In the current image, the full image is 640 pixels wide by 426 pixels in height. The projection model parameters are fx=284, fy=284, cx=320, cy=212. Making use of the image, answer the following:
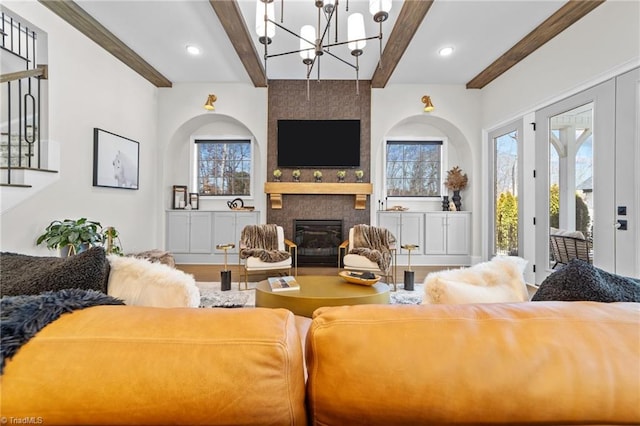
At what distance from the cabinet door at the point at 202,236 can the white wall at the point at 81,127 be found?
0.73 meters

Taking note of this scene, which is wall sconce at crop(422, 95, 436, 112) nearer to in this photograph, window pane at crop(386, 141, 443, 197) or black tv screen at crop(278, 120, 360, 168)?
window pane at crop(386, 141, 443, 197)

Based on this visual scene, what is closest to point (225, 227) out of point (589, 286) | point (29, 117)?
point (29, 117)

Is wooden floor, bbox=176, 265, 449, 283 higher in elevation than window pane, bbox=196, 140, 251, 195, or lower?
lower

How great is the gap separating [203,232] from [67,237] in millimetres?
2129

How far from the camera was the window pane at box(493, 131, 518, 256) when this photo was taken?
4.00 m

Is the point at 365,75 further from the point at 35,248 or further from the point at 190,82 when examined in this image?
the point at 35,248

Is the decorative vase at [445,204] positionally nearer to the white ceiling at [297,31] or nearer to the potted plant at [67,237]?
the white ceiling at [297,31]

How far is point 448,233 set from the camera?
4.82 metres

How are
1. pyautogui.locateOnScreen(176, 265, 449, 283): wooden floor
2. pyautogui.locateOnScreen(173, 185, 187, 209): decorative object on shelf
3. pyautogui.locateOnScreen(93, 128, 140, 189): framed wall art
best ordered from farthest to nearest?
pyautogui.locateOnScreen(173, 185, 187, 209): decorative object on shelf → pyautogui.locateOnScreen(176, 265, 449, 283): wooden floor → pyautogui.locateOnScreen(93, 128, 140, 189): framed wall art

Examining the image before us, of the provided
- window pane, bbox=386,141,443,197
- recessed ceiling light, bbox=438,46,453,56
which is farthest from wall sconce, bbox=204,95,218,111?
recessed ceiling light, bbox=438,46,453,56

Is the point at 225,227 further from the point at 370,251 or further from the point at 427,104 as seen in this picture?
the point at 427,104

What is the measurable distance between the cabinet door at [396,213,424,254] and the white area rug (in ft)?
3.89

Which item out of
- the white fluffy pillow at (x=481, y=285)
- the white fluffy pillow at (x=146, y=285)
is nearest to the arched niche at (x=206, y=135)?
the white fluffy pillow at (x=146, y=285)

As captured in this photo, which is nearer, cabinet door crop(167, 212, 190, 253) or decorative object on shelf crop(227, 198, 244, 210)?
cabinet door crop(167, 212, 190, 253)
